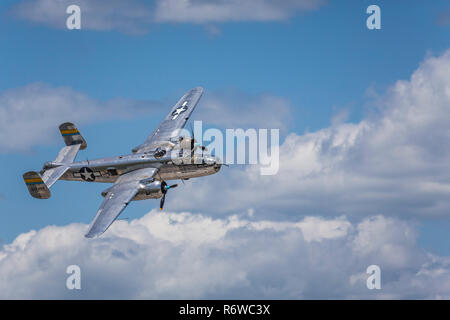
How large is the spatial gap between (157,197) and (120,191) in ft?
10.6

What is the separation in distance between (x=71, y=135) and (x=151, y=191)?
1522 cm

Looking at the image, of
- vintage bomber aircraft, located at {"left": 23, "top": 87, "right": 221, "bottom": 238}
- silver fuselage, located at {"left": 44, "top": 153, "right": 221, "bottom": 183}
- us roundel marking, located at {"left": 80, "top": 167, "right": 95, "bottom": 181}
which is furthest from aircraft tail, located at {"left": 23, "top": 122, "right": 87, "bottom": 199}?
silver fuselage, located at {"left": 44, "top": 153, "right": 221, "bottom": 183}

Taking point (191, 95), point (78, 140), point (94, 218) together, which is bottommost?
point (94, 218)

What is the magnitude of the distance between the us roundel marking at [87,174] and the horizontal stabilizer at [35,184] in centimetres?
483

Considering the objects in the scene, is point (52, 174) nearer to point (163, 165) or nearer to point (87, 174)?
point (87, 174)

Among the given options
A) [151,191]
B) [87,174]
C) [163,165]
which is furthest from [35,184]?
[163,165]

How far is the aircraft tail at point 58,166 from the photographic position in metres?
63.7

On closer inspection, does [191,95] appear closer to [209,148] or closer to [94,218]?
[209,148]

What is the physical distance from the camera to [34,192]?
210ft

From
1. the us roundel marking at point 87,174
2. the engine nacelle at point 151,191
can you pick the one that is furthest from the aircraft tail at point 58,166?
the engine nacelle at point 151,191

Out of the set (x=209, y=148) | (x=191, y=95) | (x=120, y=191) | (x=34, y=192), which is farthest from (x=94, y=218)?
(x=191, y=95)

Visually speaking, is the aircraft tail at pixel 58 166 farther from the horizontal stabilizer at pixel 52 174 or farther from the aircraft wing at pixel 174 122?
the aircraft wing at pixel 174 122

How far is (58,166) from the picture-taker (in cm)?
6912
